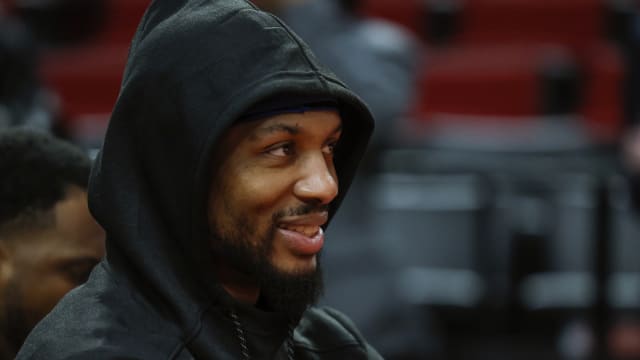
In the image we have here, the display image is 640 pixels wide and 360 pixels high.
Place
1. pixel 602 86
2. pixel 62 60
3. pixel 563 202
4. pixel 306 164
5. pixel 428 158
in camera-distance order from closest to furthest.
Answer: pixel 306 164 → pixel 563 202 → pixel 428 158 → pixel 602 86 → pixel 62 60

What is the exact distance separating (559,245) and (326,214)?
4918mm

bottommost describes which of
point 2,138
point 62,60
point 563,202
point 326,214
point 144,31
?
point 62,60

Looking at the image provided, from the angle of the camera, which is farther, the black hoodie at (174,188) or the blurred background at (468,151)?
the blurred background at (468,151)

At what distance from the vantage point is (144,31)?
2.12 metres

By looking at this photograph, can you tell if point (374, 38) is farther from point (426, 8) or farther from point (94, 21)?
point (94, 21)

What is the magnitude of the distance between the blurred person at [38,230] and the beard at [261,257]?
55cm

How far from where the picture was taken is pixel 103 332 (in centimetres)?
196

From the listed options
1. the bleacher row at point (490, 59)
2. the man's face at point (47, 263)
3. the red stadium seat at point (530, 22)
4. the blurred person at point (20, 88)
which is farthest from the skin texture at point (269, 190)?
the red stadium seat at point (530, 22)

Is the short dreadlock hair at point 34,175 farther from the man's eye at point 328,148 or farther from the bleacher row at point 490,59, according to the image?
the bleacher row at point 490,59

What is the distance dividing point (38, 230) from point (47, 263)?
68 mm

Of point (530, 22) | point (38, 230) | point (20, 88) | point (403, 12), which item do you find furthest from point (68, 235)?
point (530, 22)

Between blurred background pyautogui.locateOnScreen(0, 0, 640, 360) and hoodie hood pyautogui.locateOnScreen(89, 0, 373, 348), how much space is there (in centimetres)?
215

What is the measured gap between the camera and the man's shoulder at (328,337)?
2.22 meters

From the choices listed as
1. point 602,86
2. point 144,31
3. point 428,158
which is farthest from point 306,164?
point 602,86
